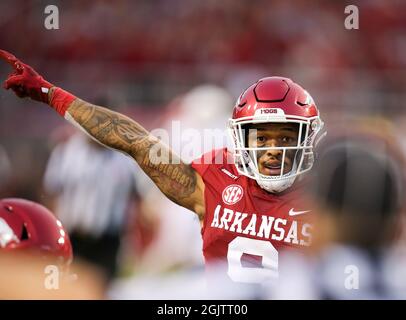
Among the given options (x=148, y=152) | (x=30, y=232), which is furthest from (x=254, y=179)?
(x=30, y=232)

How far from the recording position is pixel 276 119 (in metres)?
1.97

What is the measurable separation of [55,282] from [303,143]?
42.4 inches

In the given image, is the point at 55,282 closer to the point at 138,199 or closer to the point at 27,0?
the point at 138,199

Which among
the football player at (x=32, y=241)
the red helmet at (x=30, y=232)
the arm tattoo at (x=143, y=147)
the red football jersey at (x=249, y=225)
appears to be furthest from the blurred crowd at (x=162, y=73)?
the red helmet at (x=30, y=232)

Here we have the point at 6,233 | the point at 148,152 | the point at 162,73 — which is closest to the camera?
the point at 6,233

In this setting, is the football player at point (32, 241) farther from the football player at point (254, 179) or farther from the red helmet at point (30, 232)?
the football player at point (254, 179)

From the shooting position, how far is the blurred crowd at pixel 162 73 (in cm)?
298

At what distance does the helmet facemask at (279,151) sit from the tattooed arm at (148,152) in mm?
190

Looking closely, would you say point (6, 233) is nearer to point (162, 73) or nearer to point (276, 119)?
point (276, 119)

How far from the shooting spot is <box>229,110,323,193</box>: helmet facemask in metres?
1.95

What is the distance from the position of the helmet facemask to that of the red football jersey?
60 mm

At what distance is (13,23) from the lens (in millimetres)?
3172

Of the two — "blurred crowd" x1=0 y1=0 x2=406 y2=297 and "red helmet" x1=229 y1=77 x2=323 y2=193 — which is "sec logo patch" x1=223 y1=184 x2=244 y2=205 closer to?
"red helmet" x1=229 y1=77 x2=323 y2=193

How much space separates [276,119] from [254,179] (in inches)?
8.1
